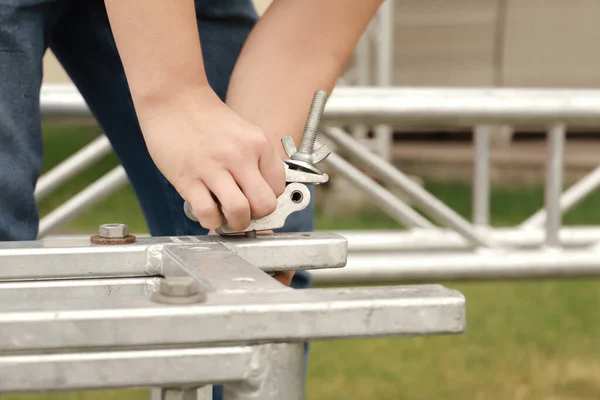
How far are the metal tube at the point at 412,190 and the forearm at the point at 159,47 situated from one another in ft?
3.05

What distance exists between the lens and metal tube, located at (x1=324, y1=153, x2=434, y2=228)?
5.20 feet

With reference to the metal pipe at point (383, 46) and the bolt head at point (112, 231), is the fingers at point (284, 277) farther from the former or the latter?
the metal pipe at point (383, 46)

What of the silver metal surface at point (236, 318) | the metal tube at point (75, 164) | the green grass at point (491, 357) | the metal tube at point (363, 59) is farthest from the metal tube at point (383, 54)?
the silver metal surface at point (236, 318)

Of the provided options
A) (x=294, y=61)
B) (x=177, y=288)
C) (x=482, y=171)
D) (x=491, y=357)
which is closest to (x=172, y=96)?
(x=294, y=61)

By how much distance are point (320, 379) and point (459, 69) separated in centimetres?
424

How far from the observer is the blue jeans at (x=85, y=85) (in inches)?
27.3

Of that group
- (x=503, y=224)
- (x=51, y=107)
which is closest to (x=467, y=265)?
(x=51, y=107)

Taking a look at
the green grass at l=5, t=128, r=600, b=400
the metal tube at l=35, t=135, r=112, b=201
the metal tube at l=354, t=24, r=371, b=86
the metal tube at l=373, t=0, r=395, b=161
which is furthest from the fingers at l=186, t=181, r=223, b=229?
the metal tube at l=354, t=24, r=371, b=86

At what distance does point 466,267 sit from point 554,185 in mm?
225

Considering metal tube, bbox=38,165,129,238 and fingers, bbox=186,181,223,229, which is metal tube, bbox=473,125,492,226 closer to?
metal tube, bbox=38,165,129,238

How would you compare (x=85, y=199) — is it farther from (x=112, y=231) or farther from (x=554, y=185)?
(x=112, y=231)

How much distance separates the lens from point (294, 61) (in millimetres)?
700

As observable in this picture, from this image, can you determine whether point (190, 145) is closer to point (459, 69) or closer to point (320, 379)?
point (320, 379)

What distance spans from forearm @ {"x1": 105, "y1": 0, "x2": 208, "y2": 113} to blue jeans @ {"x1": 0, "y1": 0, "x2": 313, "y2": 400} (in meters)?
0.15
